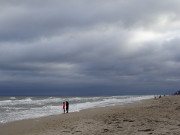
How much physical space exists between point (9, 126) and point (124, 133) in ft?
36.0

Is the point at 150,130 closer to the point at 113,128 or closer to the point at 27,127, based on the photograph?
the point at 113,128

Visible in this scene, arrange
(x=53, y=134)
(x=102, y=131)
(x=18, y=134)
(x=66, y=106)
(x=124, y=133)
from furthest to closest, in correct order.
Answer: (x=66, y=106)
(x=18, y=134)
(x=53, y=134)
(x=102, y=131)
(x=124, y=133)

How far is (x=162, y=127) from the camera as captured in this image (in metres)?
13.0

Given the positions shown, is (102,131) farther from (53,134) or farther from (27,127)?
(27,127)

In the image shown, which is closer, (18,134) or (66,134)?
(66,134)

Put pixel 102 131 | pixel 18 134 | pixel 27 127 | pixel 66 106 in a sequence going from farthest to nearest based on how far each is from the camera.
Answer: pixel 66 106
pixel 27 127
pixel 18 134
pixel 102 131

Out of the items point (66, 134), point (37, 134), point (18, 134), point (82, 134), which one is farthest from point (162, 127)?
point (18, 134)

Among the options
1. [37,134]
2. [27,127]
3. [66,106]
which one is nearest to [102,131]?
[37,134]

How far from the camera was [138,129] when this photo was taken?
12680 millimetres

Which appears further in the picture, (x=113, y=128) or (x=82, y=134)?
(x=113, y=128)

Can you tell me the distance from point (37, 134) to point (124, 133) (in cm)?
591

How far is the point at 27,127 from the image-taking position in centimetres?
1872

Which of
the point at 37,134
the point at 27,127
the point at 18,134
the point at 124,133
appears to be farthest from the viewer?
the point at 27,127

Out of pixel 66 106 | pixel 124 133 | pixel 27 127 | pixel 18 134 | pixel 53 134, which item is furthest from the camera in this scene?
pixel 66 106
